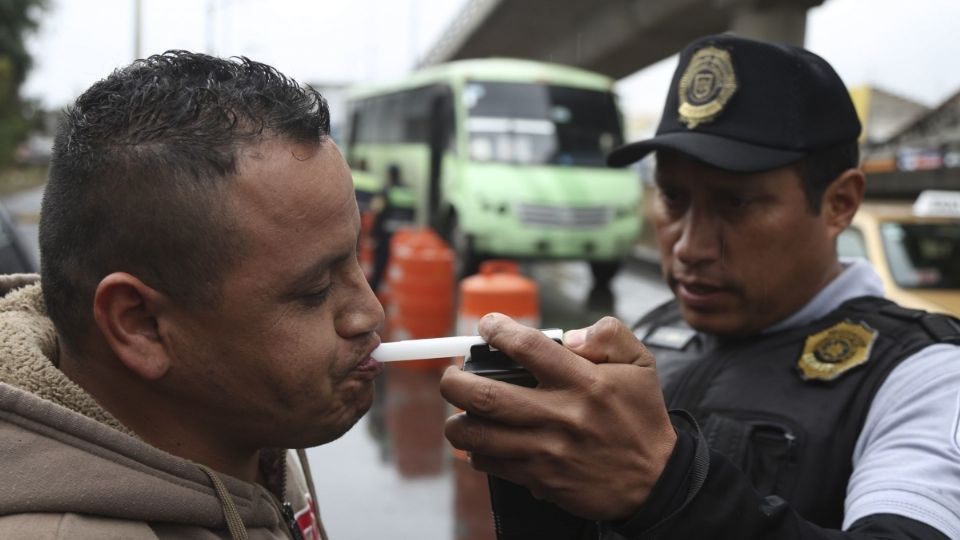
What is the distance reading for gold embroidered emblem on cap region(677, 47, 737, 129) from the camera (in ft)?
6.55

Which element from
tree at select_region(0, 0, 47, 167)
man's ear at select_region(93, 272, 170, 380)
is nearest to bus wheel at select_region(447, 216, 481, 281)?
man's ear at select_region(93, 272, 170, 380)

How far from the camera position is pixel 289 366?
3.95 feet

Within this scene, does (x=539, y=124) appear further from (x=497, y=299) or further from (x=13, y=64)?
(x=13, y=64)

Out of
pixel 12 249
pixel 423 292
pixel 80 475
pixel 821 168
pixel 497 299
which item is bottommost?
pixel 423 292

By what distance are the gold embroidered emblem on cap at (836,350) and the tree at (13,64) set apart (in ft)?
110

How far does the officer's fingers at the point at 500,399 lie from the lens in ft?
3.43

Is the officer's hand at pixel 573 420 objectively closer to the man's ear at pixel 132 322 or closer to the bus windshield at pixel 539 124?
the man's ear at pixel 132 322

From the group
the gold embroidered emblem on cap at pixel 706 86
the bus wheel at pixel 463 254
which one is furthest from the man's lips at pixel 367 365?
the bus wheel at pixel 463 254

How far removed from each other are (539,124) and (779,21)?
12.0 feet

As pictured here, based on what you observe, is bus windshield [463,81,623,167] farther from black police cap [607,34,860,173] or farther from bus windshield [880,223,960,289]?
black police cap [607,34,860,173]

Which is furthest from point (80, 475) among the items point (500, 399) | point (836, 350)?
point (836, 350)

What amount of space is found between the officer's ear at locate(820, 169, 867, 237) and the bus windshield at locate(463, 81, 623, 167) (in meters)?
A: 10.3

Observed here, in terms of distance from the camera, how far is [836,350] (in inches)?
71.1

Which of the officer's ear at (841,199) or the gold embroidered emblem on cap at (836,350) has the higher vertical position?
the officer's ear at (841,199)
